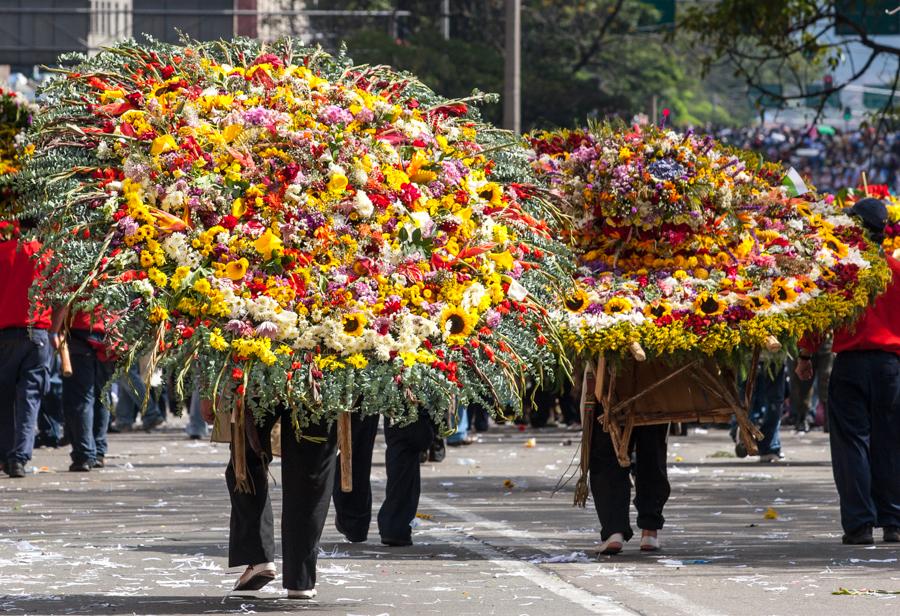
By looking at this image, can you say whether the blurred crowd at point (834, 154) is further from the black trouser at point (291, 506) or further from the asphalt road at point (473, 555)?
the black trouser at point (291, 506)

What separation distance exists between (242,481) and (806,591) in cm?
260

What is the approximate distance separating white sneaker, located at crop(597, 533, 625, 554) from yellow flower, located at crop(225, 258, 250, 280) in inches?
117

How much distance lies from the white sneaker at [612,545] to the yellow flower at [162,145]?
333 centimetres

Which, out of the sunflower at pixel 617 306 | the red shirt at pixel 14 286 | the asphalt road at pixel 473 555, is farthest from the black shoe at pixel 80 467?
the sunflower at pixel 617 306

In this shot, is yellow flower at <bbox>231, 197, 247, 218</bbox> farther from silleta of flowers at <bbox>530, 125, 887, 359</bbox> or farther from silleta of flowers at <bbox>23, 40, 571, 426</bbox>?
silleta of flowers at <bbox>530, 125, 887, 359</bbox>

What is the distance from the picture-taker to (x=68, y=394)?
15.7 m

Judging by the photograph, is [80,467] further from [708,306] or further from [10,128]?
[708,306]

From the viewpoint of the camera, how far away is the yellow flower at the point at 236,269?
8.07 m

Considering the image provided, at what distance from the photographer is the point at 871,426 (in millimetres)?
11086

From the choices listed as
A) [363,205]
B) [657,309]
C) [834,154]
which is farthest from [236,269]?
[834,154]

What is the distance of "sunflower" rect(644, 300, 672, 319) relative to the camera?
10.4 metres

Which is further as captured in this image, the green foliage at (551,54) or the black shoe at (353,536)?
the green foliage at (551,54)

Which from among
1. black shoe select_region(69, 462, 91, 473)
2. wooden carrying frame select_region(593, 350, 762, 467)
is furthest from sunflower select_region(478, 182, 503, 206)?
black shoe select_region(69, 462, 91, 473)

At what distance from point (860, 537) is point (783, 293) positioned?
1429 mm
